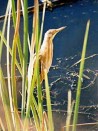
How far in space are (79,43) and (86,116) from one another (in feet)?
1.29

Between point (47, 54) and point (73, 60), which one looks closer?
point (47, 54)

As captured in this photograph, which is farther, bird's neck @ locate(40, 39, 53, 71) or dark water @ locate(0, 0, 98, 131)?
dark water @ locate(0, 0, 98, 131)

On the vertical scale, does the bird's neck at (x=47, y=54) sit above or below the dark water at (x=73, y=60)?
above

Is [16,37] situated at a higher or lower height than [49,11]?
higher

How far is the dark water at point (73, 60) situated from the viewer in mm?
1199

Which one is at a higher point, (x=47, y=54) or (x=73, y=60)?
(x=47, y=54)

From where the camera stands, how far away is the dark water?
3.93 ft

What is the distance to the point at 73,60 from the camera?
55.0 inches

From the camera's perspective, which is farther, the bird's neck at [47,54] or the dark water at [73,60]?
the dark water at [73,60]

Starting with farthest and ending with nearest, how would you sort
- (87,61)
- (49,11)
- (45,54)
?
(49,11) → (87,61) → (45,54)

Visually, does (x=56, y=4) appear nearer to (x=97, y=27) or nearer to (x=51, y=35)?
(x=97, y=27)

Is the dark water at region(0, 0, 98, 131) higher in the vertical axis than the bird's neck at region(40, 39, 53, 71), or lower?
lower

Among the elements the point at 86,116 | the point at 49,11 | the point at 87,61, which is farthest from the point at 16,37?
the point at 49,11

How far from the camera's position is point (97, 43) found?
1.44 m
